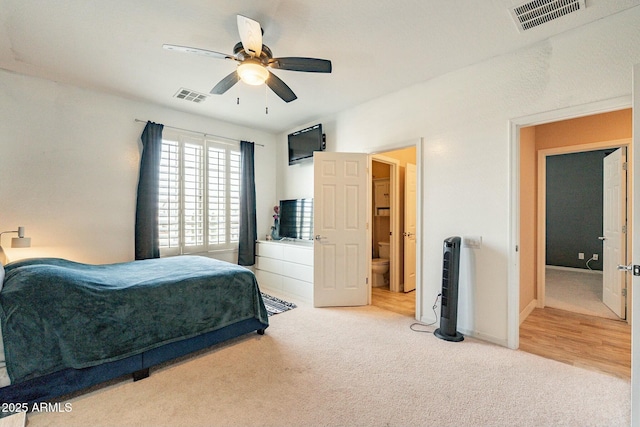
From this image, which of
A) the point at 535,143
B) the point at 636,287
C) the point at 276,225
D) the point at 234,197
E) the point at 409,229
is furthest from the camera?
the point at 276,225

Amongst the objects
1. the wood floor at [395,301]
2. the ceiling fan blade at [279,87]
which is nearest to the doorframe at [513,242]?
the wood floor at [395,301]

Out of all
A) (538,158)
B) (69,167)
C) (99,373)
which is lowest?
(99,373)

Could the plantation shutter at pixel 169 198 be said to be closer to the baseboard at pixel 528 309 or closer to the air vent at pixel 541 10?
the air vent at pixel 541 10

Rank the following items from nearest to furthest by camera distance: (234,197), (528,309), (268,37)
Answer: (268,37) < (528,309) < (234,197)

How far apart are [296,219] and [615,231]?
4359 mm

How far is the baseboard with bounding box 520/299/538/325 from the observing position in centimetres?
338

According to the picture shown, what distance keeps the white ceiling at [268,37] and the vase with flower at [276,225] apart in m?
2.38

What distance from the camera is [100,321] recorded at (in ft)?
6.51

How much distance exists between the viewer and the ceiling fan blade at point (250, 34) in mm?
1962

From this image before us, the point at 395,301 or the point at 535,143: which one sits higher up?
the point at 535,143

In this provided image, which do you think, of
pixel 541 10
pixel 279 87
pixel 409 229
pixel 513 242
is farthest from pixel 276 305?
pixel 541 10

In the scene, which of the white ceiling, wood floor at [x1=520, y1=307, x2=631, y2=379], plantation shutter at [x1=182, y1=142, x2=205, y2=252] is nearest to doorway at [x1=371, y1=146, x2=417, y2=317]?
the white ceiling

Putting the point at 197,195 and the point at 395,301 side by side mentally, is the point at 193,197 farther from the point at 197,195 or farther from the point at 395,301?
the point at 395,301

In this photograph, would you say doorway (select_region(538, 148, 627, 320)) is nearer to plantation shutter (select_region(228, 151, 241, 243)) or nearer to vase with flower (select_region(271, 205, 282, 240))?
vase with flower (select_region(271, 205, 282, 240))
